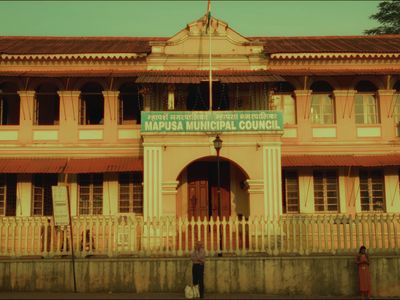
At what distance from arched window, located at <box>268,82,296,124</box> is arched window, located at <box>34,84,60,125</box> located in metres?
9.08

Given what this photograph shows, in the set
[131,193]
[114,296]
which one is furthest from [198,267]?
[131,193]

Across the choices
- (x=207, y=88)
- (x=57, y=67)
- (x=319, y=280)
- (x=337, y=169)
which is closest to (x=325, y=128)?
(x=337, y=169)

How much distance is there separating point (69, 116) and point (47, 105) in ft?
4.00

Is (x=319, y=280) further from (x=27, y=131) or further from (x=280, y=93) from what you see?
(x=27, y=131)

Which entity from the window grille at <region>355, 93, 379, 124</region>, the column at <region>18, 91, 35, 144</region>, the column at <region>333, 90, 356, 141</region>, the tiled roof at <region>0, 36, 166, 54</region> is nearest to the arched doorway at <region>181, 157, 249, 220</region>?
the column at <region>333, 90, 356, 141</region>

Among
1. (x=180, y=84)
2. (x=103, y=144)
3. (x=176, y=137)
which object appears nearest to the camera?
(x=176, y=137)

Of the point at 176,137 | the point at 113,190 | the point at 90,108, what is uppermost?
the point at 90,108

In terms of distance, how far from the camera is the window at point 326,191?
1895 centimetres

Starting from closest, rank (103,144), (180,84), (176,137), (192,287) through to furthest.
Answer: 1. (192,287)
2. (176,137)
3. (180,84)
4. (103,144)

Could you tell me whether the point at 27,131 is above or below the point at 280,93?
below

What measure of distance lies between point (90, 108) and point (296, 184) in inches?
358

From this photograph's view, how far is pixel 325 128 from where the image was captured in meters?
19.3

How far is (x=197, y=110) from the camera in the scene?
730 inches

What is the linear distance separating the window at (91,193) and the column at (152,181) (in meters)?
3.25
